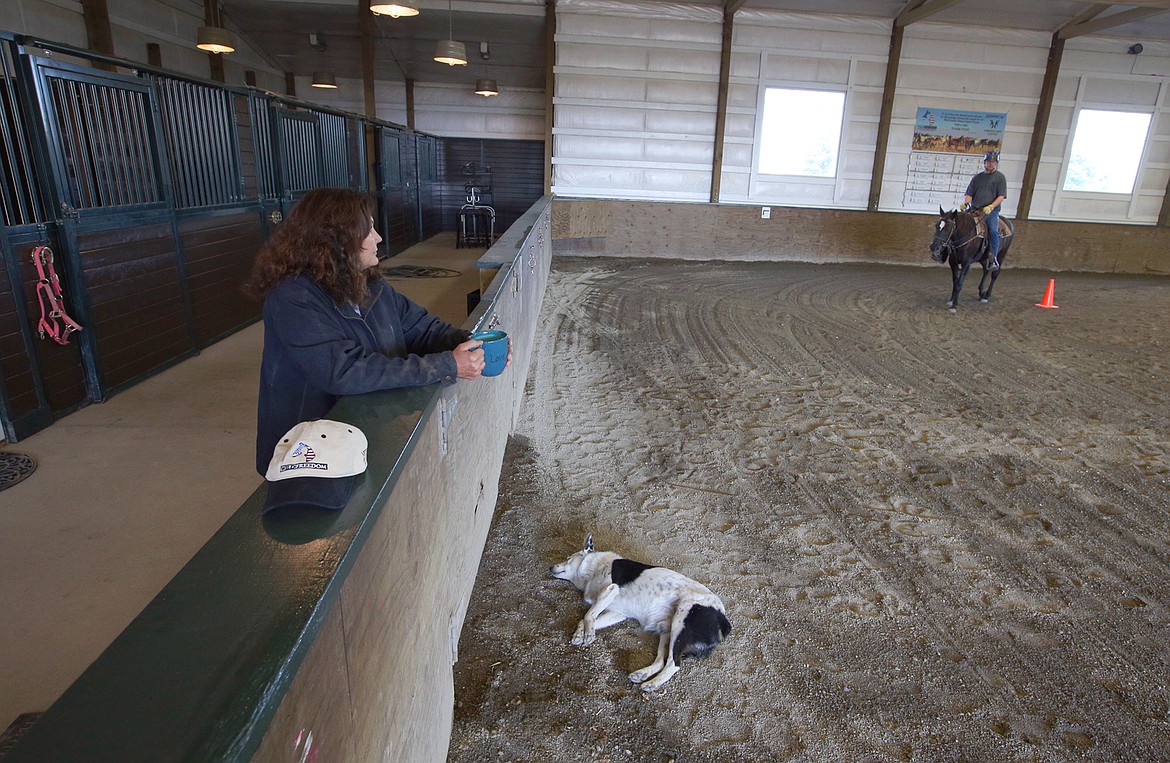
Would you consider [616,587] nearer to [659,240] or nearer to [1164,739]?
[1164,739]

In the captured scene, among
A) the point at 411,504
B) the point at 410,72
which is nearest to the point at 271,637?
the point at 411,504

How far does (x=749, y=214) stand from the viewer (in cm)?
1367

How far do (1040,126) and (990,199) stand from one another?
5.79 m

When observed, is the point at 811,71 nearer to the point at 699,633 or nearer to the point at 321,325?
the point at 699,633

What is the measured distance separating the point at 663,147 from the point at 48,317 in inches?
444

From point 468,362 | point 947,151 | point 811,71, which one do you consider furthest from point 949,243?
point 468,362

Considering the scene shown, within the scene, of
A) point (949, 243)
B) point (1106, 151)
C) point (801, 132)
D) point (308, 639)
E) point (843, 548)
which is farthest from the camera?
point (1106, 151)

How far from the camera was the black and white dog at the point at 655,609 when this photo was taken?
263 centimetres

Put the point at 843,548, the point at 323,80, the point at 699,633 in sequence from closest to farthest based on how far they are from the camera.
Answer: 1. the point at 699,633
2. the point at 843,548
3. the point at 323,80

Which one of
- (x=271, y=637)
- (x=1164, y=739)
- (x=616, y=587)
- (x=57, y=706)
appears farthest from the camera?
(x=616, y=587)

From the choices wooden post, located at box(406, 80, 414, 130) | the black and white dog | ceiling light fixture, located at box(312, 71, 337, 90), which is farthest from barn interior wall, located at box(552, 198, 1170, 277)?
the black and white dog

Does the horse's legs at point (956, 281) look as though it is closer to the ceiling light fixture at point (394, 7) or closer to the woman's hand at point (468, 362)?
the ceiling light fixture at point (394, 7)

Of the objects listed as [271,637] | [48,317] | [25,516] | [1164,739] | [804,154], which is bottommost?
[1164,739]

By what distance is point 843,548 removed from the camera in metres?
3.46
